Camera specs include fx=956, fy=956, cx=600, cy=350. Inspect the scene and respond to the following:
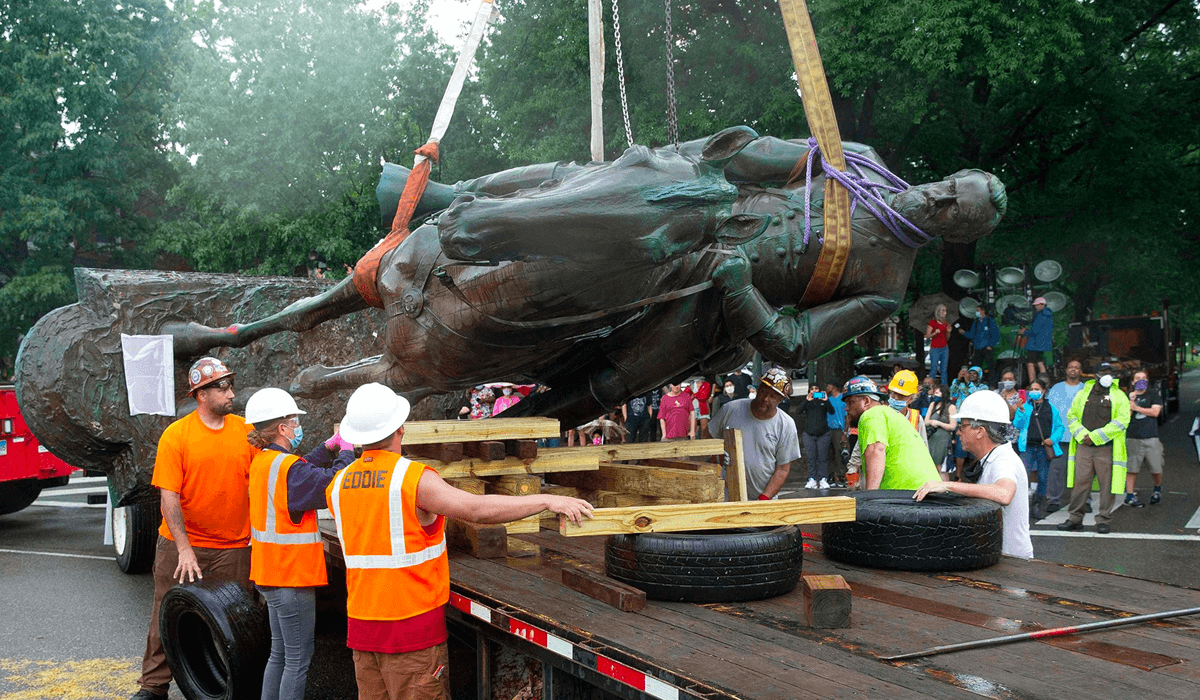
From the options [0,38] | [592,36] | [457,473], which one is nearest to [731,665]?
[457,473]

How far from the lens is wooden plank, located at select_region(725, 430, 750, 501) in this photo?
5480 millimetres

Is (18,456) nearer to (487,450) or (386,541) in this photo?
(487,450)

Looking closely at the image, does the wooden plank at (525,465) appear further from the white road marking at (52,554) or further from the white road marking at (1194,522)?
the white road marking at (1194,522)

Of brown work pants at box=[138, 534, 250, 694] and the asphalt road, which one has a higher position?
brown work pants at box=[138, 534, 250, 694]

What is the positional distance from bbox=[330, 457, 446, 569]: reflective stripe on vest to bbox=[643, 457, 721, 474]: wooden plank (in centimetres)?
216

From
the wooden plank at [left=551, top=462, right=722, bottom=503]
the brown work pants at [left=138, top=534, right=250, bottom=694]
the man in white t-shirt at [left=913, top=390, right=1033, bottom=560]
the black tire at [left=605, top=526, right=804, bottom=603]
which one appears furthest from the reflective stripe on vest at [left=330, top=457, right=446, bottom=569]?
the man in white t-shirt at [left=913, top=390, right=1033, bottom=560]

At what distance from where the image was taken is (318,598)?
6.96 m

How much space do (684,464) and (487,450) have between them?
4.12 feet

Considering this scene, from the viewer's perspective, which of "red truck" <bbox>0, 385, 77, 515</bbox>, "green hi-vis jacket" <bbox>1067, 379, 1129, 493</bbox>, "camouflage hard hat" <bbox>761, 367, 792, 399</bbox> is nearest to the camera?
"camouflage hard hat" <bbox>761, 367, 792, 399</bbox>

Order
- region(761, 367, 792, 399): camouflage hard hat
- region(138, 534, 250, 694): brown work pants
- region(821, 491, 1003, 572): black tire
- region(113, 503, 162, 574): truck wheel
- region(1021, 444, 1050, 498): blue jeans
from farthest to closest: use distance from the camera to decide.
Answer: region(1021, 444, 1050, 498): blue jeans < region(113, 503, 162, 574): truck wheel < region(761, 367, 792, 399): camouflage hard hat < region(138, 534, 250, 694): brown work pants < region(821, 491, 1003, 572): black tire

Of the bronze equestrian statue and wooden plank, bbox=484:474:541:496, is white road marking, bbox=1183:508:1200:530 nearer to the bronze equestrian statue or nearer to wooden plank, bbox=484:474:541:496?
the bronze equestrian statue

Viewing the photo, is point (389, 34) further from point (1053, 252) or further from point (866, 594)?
point (866, 594)

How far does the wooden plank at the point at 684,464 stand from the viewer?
5.46m

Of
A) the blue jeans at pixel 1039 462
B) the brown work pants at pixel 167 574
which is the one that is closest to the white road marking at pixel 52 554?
the brown work pants at pixel 167 574
